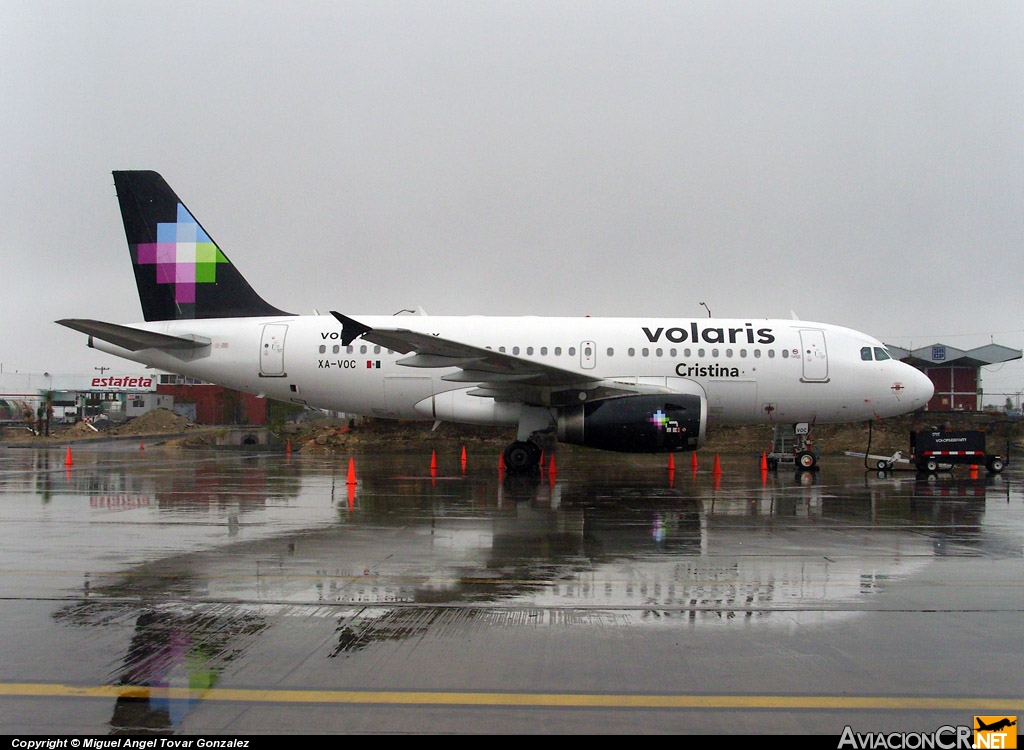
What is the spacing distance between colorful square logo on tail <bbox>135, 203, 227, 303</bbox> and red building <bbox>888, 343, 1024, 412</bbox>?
3945 cm

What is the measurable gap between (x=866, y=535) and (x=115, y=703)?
28.3 feet

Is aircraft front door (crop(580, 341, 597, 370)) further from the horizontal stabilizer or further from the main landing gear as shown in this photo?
the horizontal stabilizer

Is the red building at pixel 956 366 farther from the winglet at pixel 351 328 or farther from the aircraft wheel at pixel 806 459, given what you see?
the winglet at pixel 351 328

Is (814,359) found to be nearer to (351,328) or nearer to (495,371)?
(495,371)

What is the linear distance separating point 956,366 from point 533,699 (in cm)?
4968

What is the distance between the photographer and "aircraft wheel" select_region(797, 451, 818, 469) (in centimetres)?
1964

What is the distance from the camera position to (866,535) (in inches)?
385

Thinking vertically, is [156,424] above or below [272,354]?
below

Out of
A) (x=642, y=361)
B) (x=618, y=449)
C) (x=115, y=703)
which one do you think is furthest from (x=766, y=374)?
(x=115, y=703)

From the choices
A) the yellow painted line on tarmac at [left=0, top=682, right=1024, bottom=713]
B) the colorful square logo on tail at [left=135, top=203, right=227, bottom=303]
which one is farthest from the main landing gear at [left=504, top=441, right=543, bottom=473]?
the yellow painted line on tarmac at [left=0, top=682, right=1024, bottom=713]

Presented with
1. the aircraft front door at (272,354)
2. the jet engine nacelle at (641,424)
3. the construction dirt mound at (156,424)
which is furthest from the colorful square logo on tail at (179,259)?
the construction dirt mound at (156,424)

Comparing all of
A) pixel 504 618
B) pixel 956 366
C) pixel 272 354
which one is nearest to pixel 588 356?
pixel 272 354

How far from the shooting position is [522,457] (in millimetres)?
17094

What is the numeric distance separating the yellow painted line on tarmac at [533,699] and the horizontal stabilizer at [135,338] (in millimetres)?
13709
